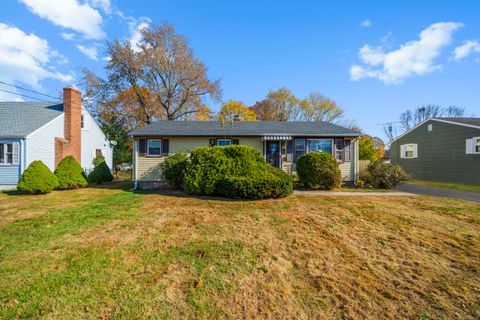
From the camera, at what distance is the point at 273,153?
47.3 ft

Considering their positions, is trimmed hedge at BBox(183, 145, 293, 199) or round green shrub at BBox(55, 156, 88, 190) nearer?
trimmed hedge at BBox(183, 145, 293, 199)

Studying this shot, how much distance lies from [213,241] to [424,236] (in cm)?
475

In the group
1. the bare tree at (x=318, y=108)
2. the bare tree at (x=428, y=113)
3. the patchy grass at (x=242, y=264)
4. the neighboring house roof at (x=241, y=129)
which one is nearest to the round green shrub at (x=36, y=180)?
the patchy grass at (x=242, y=264)

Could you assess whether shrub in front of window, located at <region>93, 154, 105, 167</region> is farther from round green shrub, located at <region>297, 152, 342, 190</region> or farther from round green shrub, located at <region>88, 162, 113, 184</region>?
round green shrub, located at <region>297, 152, 342, 190</region>

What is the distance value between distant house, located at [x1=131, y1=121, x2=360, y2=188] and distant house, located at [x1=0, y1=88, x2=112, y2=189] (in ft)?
21.2

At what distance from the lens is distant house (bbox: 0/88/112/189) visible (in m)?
13.3

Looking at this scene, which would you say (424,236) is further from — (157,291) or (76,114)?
(76,114)

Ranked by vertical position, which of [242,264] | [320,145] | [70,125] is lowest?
[242,264]

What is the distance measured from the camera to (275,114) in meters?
36.3

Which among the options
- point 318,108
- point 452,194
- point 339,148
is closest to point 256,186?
point 339,148

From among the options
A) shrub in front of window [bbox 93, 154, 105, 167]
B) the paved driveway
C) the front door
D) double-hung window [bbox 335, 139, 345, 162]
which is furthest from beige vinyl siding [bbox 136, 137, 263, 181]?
the paved driveway

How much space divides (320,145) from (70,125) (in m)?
17.7

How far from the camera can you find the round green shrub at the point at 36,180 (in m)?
10.6

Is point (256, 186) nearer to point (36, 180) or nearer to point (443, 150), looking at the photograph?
point (36, 180)
